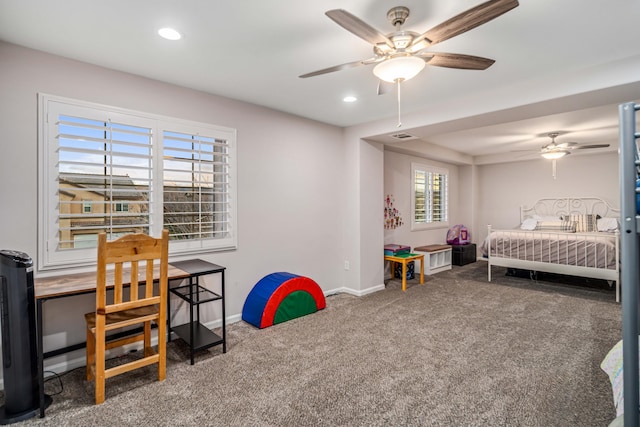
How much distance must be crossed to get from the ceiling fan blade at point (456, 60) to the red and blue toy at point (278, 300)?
2.49 m

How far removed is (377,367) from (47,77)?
3.34m

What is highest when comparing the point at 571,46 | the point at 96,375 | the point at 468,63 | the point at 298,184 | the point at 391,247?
the point at 571,46

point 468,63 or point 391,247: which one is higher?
point 468,63

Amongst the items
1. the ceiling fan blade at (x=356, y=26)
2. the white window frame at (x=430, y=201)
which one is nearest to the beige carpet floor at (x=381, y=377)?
the ceiling fan blade at (x=356, y=26)

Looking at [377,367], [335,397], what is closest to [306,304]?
[377,367]

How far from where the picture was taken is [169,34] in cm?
214

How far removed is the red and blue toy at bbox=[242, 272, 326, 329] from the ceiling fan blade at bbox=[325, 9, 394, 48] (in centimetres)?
250

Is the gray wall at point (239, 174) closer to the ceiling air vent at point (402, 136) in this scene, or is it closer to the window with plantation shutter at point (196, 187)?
the window with plantation shutter at point (196, 187)

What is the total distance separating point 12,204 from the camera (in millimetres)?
2273

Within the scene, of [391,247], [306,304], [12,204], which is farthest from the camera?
[391,247]

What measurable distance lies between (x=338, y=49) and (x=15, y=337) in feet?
9.18

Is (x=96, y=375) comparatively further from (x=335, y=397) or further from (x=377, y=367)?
(x=377, y=367)

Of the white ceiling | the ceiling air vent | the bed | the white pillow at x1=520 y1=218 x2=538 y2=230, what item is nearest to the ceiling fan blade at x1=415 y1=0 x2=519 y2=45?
the white ceiling

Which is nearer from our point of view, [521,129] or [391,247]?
[521,129]
